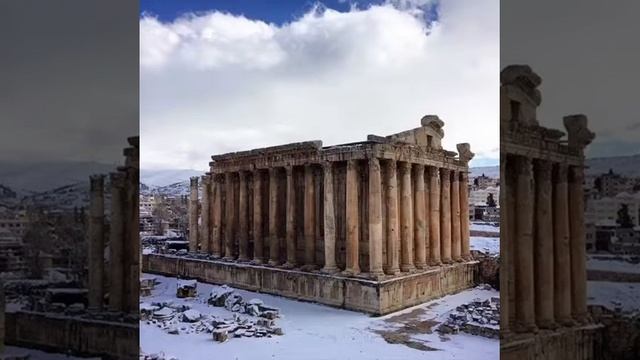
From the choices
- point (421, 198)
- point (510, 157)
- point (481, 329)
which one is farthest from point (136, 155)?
point (421, 198)

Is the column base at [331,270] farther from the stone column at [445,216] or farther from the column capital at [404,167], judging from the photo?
the stone column at [445,216]

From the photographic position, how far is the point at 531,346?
7.15 m

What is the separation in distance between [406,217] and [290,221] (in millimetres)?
5782

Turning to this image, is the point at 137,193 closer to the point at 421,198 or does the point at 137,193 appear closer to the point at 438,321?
the point at 438,321

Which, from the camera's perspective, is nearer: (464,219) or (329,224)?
(329,224)

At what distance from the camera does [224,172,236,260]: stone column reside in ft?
99.4

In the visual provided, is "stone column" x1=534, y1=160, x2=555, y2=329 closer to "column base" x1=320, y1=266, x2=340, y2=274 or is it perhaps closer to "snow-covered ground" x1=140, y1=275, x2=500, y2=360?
Answer: "snow-covered ground" x1=140, y1=275, x2=500, y2=360

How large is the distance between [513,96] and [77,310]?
27.3 feet

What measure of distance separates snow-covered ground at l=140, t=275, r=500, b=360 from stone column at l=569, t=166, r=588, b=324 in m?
7.72

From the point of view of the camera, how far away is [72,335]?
955cm

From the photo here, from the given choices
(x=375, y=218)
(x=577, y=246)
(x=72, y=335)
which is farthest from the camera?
(x=375, y=218)

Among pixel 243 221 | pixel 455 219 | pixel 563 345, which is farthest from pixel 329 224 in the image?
pixel 563 345

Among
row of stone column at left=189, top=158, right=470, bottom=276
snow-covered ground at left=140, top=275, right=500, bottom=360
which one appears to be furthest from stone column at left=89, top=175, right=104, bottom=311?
row of stone column at left=189, top=158, right=470, bottom=276

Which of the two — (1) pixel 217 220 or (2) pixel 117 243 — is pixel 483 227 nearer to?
(1) pixel 217 220
